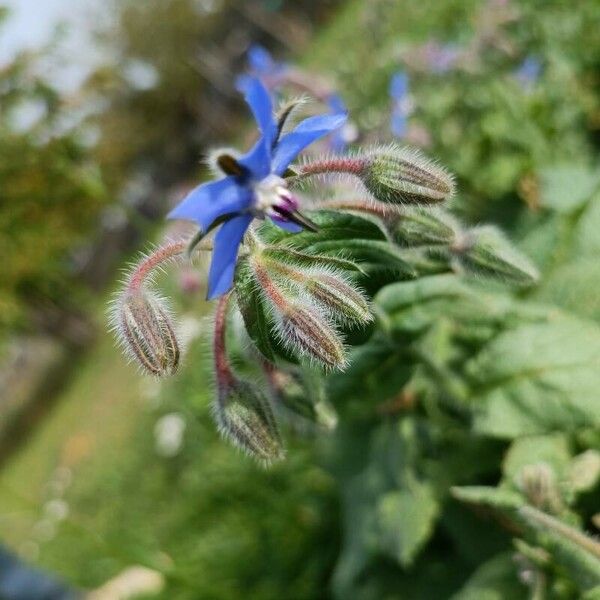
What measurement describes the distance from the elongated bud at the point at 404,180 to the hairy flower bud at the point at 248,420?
Result: 344 mm

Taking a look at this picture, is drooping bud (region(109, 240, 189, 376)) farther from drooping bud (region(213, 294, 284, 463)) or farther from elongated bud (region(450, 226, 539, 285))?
elongated bud (region(450, 226, 539, 285))

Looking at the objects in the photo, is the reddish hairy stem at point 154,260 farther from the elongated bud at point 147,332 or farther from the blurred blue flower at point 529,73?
the blurred blue flower at point 529,73

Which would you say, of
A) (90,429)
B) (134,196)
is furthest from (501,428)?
(134,196)

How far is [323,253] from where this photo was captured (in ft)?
3.59

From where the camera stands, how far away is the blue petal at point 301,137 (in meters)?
0.93

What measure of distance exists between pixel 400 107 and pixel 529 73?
46 centimetres

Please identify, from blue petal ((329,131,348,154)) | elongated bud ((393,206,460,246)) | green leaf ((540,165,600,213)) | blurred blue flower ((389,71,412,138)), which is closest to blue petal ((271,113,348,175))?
elongated bud ((393,206,460,246))

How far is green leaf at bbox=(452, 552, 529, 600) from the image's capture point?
130cm

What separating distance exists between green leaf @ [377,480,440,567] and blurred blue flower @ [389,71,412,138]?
115cm

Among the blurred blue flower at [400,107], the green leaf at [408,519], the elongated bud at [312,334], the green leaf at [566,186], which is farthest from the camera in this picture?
the blurred blue flower at [400,107]

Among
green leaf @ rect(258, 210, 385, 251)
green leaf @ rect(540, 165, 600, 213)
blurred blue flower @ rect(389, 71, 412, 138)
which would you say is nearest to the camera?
green leaf @ rect(258, 210, 385, 251)

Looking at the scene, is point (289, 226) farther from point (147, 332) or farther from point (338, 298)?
point (147, 332)

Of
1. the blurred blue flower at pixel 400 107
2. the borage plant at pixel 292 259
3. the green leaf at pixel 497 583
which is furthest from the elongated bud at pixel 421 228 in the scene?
the blurred blue flower at pixel 400 107


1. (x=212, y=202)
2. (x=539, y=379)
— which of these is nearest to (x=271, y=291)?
(x=212, y=202)
